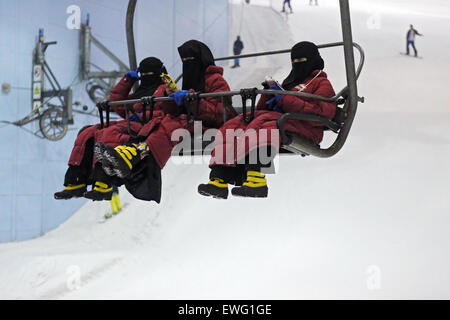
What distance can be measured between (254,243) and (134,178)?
444 centimetres

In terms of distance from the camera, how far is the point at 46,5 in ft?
25.4

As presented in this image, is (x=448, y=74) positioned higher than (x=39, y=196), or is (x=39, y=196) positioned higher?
(x=448, y=74)

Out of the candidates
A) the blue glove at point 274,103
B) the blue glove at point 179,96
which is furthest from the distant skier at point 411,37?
the blue glove at point 179,96

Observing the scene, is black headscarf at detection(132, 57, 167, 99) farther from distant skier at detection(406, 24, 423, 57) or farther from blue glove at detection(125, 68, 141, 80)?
distant skier at detection(406, 24, 423, 57)

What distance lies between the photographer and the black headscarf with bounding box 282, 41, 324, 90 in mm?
2342

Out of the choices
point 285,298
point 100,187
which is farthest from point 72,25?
point 100,187

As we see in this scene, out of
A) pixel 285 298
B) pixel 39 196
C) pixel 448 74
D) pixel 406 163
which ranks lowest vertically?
pixel 285 298

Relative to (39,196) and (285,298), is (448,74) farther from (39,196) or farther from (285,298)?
(39,196)

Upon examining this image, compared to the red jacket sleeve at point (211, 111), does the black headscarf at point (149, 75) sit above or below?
above

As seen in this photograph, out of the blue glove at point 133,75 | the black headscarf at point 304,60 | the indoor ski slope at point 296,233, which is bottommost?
the indoor ski slope at point 296,233

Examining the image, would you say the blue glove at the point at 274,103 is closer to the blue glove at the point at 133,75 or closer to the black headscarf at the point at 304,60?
the black headscarf at the point at 304,60

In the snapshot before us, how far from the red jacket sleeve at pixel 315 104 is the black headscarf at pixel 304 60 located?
9 cm

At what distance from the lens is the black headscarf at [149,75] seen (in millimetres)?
2623

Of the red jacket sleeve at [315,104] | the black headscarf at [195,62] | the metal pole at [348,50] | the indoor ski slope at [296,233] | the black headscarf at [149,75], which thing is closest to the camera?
the metal pole at [348,50]
